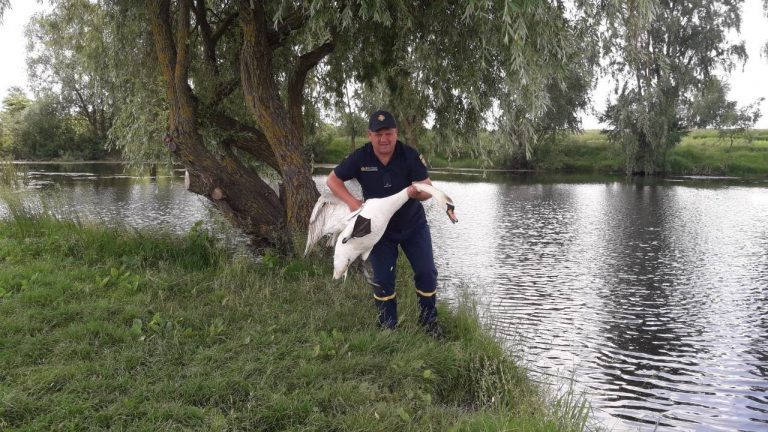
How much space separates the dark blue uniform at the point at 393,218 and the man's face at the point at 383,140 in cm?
12

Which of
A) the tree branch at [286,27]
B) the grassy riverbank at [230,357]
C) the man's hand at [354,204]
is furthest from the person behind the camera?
the tree branch at [286,27]

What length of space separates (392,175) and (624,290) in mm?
7603

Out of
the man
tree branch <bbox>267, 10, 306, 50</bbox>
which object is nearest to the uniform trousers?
the man

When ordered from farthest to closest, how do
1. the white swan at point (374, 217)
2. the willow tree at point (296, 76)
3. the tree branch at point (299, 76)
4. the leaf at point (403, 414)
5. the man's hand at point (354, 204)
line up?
1. the tree branch at point (299, 76)
2. the willow tree at point (296, 76)
3. the man's hand at point (354, 204)
4. the white swan at point (374, 217)
5. the leaf at point (403, 414)

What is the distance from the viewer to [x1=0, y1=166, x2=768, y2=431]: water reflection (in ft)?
21.0

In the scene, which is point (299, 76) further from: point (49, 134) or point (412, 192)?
point (49, 134)

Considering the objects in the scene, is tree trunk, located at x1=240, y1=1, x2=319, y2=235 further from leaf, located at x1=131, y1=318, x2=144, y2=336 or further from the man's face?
leaf, located at x1=131, y1=318, x2=144, y2=336

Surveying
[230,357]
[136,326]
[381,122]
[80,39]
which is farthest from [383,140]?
[80,39]

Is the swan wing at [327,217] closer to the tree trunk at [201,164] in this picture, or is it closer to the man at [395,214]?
the man at [395,214]

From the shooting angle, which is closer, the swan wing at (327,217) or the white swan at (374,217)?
the white swan at (374,217)

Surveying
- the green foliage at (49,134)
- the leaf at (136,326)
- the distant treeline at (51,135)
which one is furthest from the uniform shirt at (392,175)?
the green foliage at (49,134)

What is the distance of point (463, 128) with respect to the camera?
8.74 m

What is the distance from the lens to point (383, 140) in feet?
15.6

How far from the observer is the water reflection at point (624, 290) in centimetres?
640
